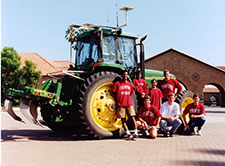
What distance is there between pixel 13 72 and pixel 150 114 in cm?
2833

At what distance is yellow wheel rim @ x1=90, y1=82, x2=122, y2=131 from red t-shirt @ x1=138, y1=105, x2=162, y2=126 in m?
0.75

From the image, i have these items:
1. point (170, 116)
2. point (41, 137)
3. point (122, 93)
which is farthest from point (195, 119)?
point (41, 137)

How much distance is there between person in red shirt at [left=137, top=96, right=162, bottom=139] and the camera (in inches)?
307

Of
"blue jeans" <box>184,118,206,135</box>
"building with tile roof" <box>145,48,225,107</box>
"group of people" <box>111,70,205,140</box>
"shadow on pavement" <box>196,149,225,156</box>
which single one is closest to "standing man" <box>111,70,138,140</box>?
"group of people" <box>111,70,205,140</box>

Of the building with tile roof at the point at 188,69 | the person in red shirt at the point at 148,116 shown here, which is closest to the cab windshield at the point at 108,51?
the person in red shirt at the point at 148,116

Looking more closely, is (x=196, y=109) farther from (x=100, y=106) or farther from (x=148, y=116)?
(x=100, y=106)

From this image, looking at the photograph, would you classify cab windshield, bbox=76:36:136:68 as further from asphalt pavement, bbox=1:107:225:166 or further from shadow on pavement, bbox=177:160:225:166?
shadow on pavement, bbox=177:160:225:166

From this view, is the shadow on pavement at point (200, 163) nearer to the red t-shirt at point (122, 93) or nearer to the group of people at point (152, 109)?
the group of people at point (152, 109)

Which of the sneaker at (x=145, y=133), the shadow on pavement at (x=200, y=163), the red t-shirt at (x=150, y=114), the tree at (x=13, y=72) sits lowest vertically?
the shadow on pavement at (x=200, y=163)

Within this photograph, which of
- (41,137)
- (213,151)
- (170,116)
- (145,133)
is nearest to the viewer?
(213,151)

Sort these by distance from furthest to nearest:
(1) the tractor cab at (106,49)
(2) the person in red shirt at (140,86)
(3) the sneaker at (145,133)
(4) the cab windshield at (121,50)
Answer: (2) the person in red shirt at (140,86) → (4) the cab windshield at (121,50) → (1) the tractor cab at (106,49) → (3) the sneaker at (145,133)

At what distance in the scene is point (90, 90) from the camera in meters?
6.98

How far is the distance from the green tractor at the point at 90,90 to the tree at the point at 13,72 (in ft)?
81.0

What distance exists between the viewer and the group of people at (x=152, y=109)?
7.34m
